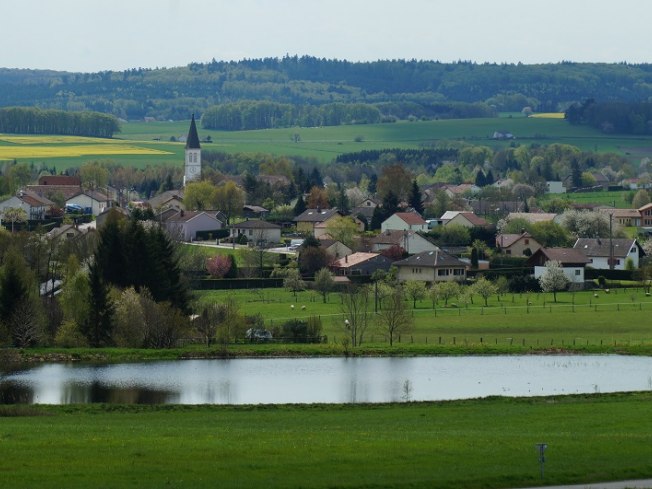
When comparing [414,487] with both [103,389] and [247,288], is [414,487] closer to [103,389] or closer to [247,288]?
[103,389]

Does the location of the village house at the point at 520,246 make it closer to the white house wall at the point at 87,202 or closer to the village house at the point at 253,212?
the village house at the point at 253,212

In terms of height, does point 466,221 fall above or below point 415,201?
above

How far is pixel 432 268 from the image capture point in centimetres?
7644

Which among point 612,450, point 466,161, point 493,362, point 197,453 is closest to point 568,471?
point 612,450

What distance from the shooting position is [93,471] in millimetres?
23594

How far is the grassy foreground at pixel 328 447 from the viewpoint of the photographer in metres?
23.3

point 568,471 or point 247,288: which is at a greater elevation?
point 568,471

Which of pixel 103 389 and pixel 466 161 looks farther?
pixel 466 161

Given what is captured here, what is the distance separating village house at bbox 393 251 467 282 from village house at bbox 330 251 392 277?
2252mm

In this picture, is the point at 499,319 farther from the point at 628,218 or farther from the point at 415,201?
the point at 415,201

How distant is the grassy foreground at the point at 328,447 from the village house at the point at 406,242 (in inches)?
2128

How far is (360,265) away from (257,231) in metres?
18.5

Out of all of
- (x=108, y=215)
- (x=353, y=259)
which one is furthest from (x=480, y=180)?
(x=108, y=215)

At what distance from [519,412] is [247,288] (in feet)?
142
